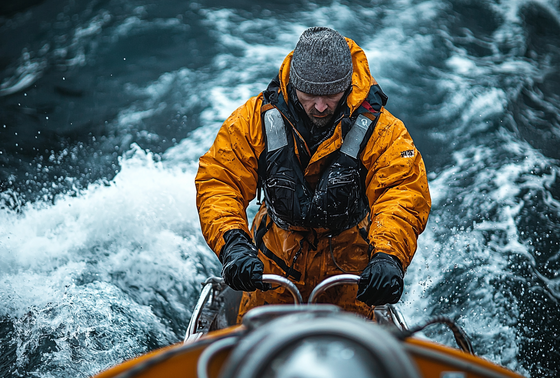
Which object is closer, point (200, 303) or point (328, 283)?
point (328, 283)

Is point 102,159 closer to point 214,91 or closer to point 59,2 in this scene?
point 214,91

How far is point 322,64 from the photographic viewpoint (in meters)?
2.19

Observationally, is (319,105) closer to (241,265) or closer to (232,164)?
(232,164)

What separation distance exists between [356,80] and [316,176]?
1.74ft

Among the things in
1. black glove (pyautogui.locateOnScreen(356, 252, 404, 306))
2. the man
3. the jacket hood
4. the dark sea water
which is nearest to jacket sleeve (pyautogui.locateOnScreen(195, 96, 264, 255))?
the man

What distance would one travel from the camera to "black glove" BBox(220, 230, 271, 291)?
211cm

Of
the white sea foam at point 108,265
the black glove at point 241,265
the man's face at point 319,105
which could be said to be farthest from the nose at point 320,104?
the white sea foam at point 108,265

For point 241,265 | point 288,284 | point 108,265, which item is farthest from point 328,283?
point 108,265

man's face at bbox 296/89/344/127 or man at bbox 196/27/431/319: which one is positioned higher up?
man's face at bbox 296/89/344/127

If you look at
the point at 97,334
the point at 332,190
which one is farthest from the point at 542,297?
the point at 97,334

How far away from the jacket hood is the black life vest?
49mm

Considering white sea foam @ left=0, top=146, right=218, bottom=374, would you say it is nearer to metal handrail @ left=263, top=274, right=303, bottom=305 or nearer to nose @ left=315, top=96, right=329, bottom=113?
metal handrail @ left=263, top=274, right=303, bottom=305

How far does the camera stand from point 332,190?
2.37m

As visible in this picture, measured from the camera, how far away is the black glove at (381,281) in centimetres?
200
